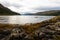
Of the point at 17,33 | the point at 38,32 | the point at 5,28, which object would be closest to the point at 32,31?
the point at 38,32

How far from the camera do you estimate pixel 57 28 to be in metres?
10.4

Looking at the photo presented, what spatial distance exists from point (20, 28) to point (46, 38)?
2199mm

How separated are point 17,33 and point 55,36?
2.48m

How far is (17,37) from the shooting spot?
9.16m

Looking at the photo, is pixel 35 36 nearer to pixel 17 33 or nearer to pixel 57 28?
pixel 17 33

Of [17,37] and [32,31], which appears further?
[32,31]

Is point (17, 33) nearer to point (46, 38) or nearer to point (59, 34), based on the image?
point (46, 38)

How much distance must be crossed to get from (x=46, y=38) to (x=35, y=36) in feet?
2.44

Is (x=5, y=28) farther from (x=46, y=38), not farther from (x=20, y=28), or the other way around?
(x=46, y=38)

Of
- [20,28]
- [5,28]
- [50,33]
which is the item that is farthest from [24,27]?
[50,33]

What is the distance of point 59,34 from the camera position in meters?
9.63

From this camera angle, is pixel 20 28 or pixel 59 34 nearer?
pixel 59 34

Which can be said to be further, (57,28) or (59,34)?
(57,28)

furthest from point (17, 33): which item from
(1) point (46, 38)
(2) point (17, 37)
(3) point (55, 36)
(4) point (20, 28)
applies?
(3) point (55, 36)
